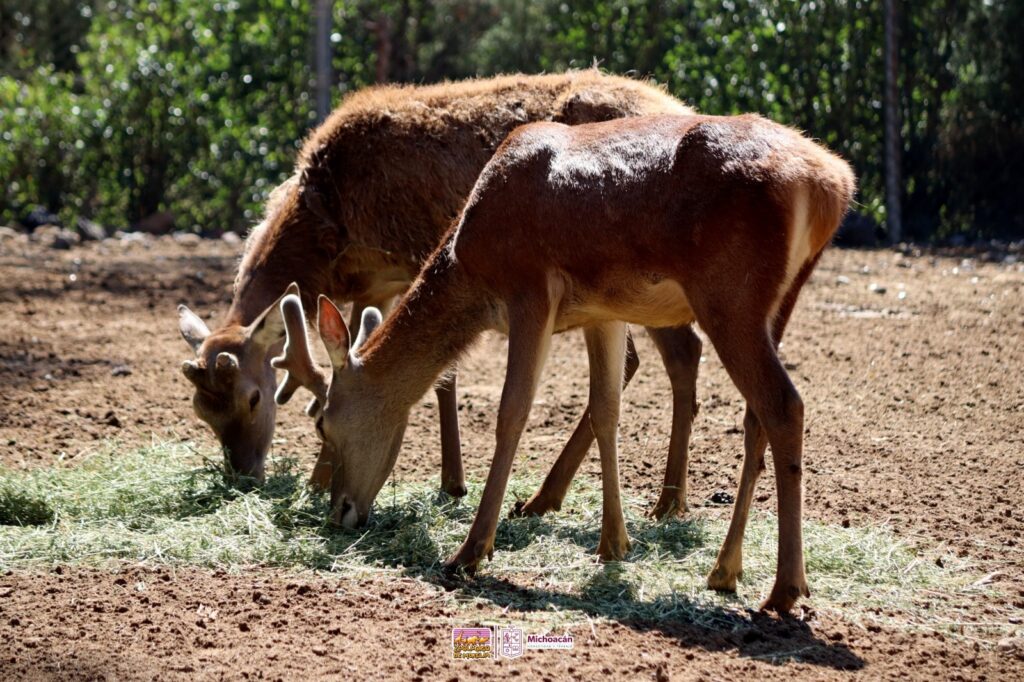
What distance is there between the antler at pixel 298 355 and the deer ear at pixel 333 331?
152 millimetres

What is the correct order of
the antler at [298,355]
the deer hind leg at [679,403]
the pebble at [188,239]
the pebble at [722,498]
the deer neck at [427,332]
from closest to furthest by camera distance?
the deer neck at [427,332]
the antler at [298,355]
the deer hind leg at [679,403]
the pebble at [722,498]
the pebble at [188,239]

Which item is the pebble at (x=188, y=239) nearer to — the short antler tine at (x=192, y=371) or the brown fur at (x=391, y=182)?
the brown fur at (x=391, y=182)

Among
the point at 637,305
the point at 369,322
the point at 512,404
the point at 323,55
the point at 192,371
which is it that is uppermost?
the point at 323,55

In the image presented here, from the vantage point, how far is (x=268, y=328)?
673cm

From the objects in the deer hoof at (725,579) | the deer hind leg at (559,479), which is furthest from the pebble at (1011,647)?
the deer hind leg at (559,479)

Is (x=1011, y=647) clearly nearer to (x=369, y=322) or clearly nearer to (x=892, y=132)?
(x=369, y=322)

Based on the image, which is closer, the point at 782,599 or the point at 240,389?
the point at 782,599

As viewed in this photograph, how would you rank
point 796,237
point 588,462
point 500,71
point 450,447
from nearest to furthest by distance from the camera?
point 796,237 < point 450,447 < point 588,462 < point 500,71

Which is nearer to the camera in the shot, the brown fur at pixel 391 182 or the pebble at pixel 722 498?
the pebble at pixel 722 498

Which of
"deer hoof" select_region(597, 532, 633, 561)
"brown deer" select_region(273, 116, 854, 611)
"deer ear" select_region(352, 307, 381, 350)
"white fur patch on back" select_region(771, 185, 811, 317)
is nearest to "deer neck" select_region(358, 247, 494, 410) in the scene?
"brown deer" select_region(273, 116, 854, 611)

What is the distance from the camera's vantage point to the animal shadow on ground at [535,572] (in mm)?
4629

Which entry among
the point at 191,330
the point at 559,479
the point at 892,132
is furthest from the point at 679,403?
the point at 892,132

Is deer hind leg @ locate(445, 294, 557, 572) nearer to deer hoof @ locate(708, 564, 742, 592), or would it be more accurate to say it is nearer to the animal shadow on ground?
the animal shadow on ground

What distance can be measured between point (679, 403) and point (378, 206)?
2.09 meters
